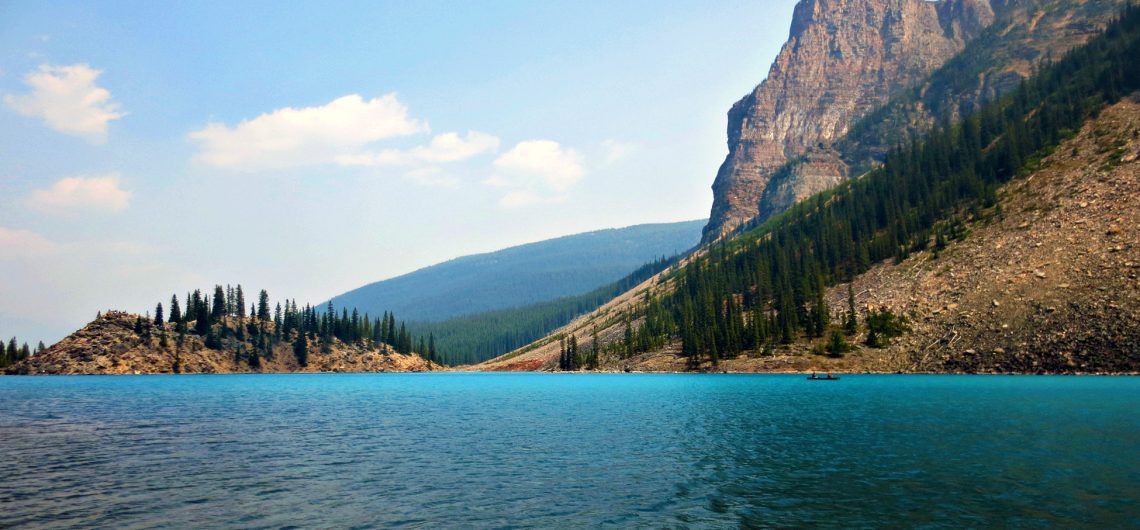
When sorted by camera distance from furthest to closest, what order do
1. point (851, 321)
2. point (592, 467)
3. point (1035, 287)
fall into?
point (851, 321) < point (1035, 287) < point (592, 467)

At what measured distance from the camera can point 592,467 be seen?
4509 centimetres

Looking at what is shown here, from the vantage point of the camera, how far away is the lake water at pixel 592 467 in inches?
1266

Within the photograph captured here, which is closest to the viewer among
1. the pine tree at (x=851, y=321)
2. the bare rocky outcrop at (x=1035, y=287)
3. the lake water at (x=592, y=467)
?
the lake water at (x=592, y=467)

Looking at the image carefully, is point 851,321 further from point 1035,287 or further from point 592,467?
point 592,467

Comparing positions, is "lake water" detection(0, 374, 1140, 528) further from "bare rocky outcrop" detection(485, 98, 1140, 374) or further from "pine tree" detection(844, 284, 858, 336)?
"pine tree" detection(844, 284, 858, 336)

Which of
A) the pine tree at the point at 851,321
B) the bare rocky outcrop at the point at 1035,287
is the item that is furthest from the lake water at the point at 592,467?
the pine tree at the point at 851,321

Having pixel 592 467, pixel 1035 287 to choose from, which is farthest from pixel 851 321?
pixel 592 467

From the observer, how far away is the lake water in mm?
32156

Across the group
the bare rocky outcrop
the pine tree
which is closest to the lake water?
the bare rocky outcrop

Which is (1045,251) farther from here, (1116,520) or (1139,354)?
(1116,520)

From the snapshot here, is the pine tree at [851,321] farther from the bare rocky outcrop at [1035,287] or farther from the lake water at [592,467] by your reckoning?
the lake water at [592,467]

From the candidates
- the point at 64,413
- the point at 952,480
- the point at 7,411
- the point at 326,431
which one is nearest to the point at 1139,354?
the point at 952,480

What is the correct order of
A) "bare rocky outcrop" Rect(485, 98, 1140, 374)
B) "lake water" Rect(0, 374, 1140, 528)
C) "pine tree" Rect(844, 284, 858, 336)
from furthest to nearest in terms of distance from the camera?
1. "pine tree" Rect(844, 284, 858, 336)
2. "bare rocky outcrop" Rect(485, 98, 1140, 374)
3. "lake water" Rect(0, 374, 1140, 528)

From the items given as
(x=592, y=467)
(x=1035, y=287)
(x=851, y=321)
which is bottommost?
(x=592, y=467)
